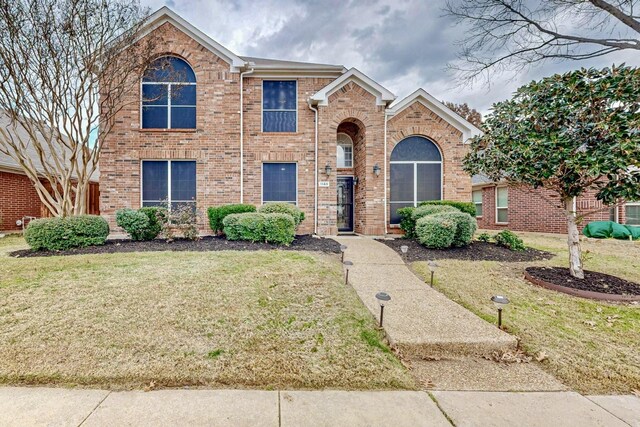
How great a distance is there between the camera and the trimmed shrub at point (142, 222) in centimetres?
738

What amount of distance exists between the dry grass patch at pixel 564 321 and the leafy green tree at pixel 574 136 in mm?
1248

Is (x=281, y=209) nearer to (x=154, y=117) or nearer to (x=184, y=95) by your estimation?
(x=184, y=95)

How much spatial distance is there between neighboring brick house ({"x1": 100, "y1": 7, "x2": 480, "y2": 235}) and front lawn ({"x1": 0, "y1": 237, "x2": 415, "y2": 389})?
5.32 meters

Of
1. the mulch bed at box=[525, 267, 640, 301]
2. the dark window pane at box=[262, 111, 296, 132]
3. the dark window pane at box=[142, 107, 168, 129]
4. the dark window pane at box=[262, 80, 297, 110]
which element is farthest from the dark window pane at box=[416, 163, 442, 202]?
the dark window pane at box=[142, 107, 168, 129]

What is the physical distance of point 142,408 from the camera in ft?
6.59

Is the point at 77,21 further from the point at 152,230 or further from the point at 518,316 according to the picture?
the point at 518,316

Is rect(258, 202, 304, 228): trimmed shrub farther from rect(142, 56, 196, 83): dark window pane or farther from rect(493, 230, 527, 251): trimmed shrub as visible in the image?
rect(493, 230, 527, 251): trimmed shrub

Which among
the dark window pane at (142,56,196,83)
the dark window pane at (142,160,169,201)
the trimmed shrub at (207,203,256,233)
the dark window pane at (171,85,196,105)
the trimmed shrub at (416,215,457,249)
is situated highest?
the dark window pane at (142,56,196,83)

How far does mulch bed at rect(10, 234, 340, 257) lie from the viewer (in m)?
6.32

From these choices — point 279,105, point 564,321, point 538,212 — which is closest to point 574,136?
point 564,321

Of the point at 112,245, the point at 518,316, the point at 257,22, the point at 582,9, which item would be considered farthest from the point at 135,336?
the point at 582,9

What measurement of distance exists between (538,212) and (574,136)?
33.6 feet

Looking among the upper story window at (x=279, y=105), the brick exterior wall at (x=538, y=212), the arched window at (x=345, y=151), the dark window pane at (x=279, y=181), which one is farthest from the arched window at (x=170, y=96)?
the brick exterior wall at (x=538, y=212)

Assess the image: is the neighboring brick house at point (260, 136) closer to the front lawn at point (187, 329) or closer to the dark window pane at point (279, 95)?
the dark window pane at point (279, 95)
